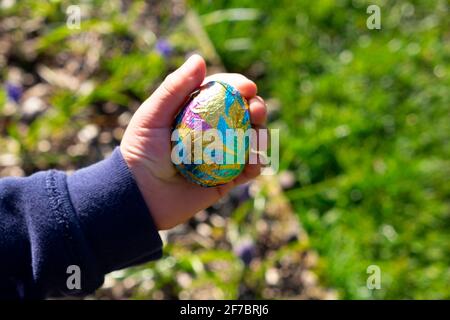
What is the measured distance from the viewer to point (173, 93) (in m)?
1.76

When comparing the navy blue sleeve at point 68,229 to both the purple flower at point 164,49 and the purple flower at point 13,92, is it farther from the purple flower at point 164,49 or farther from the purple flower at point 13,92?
the purple flower at point 164,49

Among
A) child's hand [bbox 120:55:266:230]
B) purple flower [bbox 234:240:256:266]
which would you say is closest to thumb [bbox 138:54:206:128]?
child's hand [bbox 120:55:266:230]

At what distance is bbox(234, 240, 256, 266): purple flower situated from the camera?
6.84ft

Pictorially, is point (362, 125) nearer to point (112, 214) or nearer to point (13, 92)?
point (112, 214)

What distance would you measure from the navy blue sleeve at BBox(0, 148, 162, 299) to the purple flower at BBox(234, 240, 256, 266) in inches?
16.1

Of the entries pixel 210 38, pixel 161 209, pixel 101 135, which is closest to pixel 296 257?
pixel 161 209

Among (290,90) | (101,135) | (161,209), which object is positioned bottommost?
(161,209)

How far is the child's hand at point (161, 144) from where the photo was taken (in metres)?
1.76

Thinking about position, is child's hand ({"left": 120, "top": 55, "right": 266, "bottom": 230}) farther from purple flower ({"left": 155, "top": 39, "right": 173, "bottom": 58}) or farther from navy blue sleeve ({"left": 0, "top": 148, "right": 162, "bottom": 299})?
purple flower ({"left": 155, "top": 39, "right": 173, "bottom": 58})

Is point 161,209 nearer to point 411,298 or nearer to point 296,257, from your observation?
point 296,257

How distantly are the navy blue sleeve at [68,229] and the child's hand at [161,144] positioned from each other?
5 cm
